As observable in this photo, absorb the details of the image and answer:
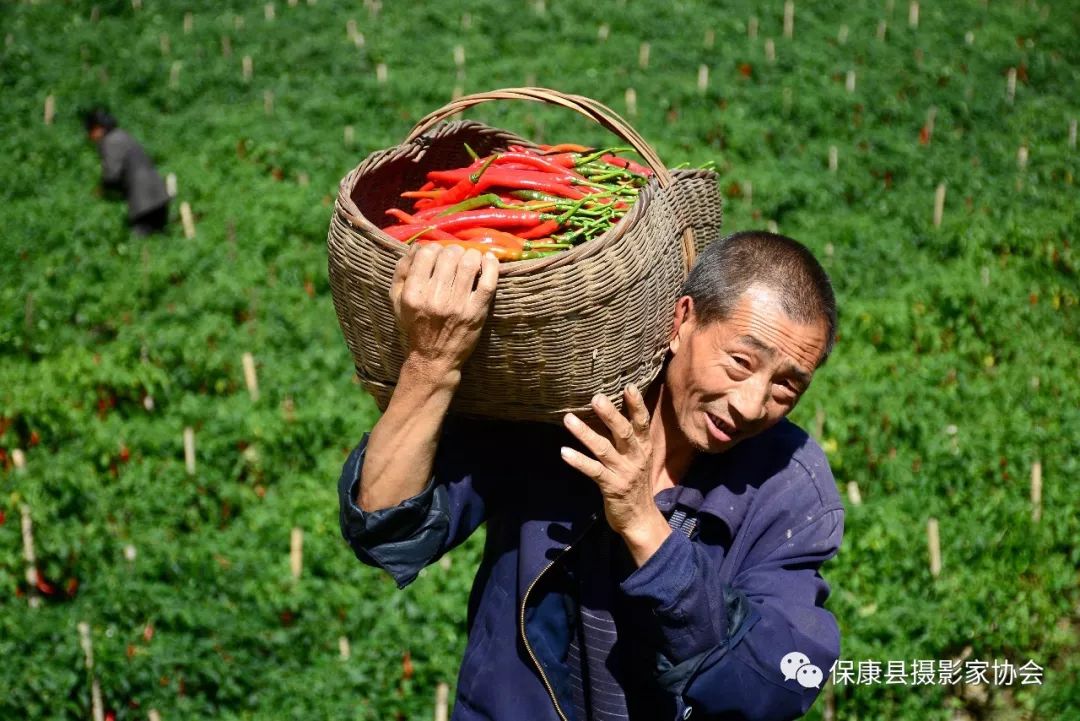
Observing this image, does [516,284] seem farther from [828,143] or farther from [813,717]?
[828,143]

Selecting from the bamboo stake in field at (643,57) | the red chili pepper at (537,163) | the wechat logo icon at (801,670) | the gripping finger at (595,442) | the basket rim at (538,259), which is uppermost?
the basket rim at (538,259)

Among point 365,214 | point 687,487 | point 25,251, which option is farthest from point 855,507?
point 25,251

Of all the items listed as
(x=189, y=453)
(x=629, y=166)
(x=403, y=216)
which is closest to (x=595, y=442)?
(x=403, y=216)

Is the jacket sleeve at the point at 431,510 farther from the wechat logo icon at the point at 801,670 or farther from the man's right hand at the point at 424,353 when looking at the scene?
the wechat logo icon at the point at 801,670

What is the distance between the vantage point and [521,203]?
2.58m

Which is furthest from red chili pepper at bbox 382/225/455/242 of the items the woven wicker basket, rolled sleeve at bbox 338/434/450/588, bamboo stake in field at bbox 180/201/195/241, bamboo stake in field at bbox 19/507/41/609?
bamboo stake in field at bbox 180/201/195/241

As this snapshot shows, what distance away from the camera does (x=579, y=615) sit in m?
2.57

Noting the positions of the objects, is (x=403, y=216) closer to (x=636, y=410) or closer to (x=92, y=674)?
(x=636, y=410)

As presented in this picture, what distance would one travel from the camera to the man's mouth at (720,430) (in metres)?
2.34

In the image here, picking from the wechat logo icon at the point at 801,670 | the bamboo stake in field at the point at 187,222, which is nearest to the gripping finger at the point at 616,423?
the wechat logo icon at the point at 801,670

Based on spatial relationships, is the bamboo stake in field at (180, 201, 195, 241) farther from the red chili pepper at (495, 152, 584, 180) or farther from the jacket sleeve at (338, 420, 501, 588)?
the jacket sleeve at (338, 420, 501, 588)

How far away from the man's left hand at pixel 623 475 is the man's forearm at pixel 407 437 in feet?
0.90

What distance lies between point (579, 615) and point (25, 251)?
815 centimetres

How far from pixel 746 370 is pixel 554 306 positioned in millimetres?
463
